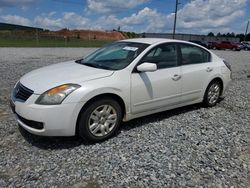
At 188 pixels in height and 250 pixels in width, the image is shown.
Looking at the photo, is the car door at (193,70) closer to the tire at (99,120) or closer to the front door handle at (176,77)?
the front door handle at (176,77)

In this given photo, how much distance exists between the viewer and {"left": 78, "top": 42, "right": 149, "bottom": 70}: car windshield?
4647mm

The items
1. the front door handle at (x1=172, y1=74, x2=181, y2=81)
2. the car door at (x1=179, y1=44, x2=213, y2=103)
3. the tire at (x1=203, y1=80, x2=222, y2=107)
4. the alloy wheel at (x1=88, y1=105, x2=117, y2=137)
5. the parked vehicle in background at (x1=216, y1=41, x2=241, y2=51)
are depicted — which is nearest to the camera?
the alloy wheel at (x1=88, y1=105, x2=117, y2=137)

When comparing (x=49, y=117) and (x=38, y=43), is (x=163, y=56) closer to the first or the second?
(x=49, y=117)

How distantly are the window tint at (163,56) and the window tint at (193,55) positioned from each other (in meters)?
0.25

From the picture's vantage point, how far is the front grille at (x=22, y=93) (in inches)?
156

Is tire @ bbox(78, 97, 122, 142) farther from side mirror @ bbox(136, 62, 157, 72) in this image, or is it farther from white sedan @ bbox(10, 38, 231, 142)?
side mirror @ bbox(136, 62, 157, 72)

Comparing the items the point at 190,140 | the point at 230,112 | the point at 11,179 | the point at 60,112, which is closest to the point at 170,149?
the point at 190,140

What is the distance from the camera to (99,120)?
4176mm

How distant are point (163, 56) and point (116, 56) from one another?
85 centimetres

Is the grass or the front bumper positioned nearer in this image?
the front bumper

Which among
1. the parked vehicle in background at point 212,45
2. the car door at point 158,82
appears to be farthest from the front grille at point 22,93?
the parked vehicle in background at point 212,45

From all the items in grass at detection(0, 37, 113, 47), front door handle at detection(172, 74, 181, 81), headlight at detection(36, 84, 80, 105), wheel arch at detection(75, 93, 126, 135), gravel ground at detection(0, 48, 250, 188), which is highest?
grass at detection(0, 37, 113, 47)

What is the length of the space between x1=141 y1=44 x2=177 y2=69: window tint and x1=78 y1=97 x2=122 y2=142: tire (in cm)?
100

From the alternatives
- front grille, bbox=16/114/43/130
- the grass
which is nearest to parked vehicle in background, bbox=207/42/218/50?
the grass
